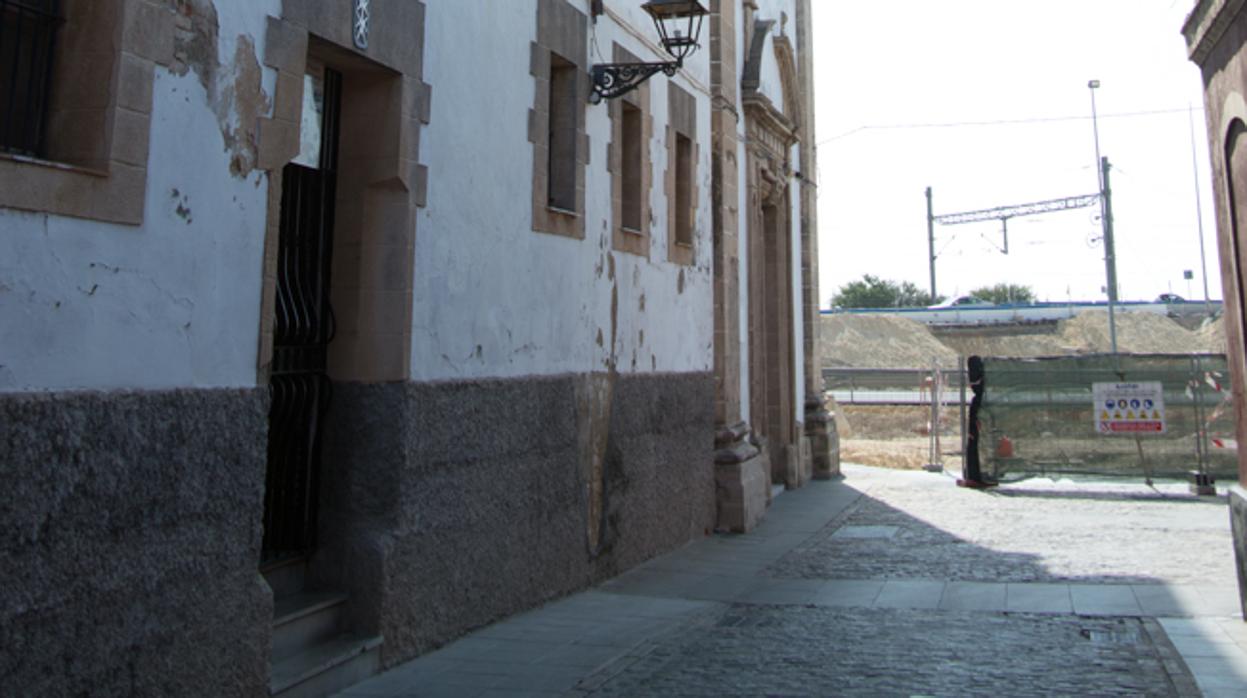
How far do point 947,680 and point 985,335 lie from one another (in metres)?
56.2

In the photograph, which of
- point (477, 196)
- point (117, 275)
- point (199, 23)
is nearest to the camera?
point (117, 275)

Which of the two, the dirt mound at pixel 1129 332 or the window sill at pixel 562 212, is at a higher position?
the dirt mound at pixel 1129 332

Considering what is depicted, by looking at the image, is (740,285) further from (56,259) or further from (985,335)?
(985,335)

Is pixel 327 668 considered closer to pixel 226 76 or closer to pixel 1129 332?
pixel 226 76

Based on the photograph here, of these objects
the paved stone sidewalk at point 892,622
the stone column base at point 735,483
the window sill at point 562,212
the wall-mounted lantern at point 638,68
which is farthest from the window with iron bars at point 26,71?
the stone column base at point 735,483

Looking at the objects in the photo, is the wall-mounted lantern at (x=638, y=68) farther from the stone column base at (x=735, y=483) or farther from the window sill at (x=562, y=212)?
the stone column base at (x=735, y=483)

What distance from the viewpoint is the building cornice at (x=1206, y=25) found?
612 centimetres

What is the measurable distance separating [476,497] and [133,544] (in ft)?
8.55

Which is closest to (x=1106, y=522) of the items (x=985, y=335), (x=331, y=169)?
(x=331, y=169)

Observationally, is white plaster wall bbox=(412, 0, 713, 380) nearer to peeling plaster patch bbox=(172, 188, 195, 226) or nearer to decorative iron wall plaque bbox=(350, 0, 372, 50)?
decorative iron wall plaque bbox=(350, 0, 372, 50)

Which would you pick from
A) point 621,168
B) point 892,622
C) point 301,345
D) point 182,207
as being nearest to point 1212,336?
point 621,168

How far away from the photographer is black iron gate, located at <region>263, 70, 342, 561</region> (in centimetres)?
533

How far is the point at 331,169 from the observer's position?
5.79 metres

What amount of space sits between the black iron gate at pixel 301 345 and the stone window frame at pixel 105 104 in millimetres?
1493
